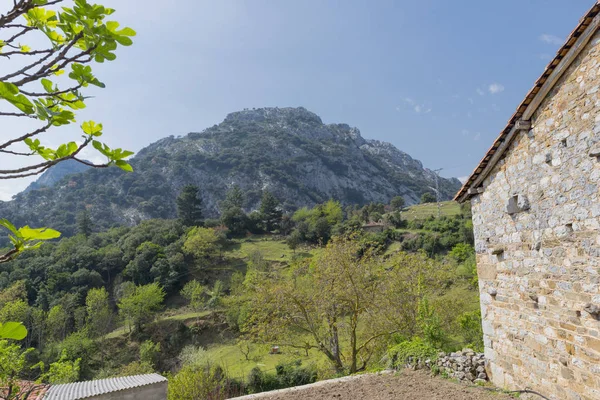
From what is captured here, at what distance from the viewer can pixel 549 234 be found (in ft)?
16.2

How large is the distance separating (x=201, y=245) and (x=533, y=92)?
41.1 metres

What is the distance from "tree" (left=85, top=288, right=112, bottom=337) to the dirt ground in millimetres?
28585

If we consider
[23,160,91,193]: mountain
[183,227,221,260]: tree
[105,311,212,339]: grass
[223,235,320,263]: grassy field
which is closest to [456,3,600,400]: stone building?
[105,311,212,339]: grass

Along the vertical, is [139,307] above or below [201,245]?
below

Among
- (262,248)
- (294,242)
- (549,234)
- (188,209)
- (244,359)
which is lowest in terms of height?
(244,359)

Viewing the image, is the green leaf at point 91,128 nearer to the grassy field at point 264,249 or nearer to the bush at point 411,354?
the bush at point 411,354

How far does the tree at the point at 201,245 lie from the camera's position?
42125 millimetres

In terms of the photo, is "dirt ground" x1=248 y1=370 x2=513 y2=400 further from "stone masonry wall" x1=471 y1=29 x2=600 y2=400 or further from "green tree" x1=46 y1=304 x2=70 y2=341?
"green tree" x1=46 y1=304 x2=70 y2=341

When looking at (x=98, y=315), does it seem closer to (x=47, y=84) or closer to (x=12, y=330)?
(x=47, y=84)

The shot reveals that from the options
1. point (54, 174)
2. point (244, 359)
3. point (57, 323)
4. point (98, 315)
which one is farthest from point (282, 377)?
point (54, 174)

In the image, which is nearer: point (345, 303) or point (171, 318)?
point (345, 303)

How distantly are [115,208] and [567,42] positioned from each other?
3684 inches

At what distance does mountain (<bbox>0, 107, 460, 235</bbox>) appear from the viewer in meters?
83.2

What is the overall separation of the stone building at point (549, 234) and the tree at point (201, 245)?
39303 millimetres
